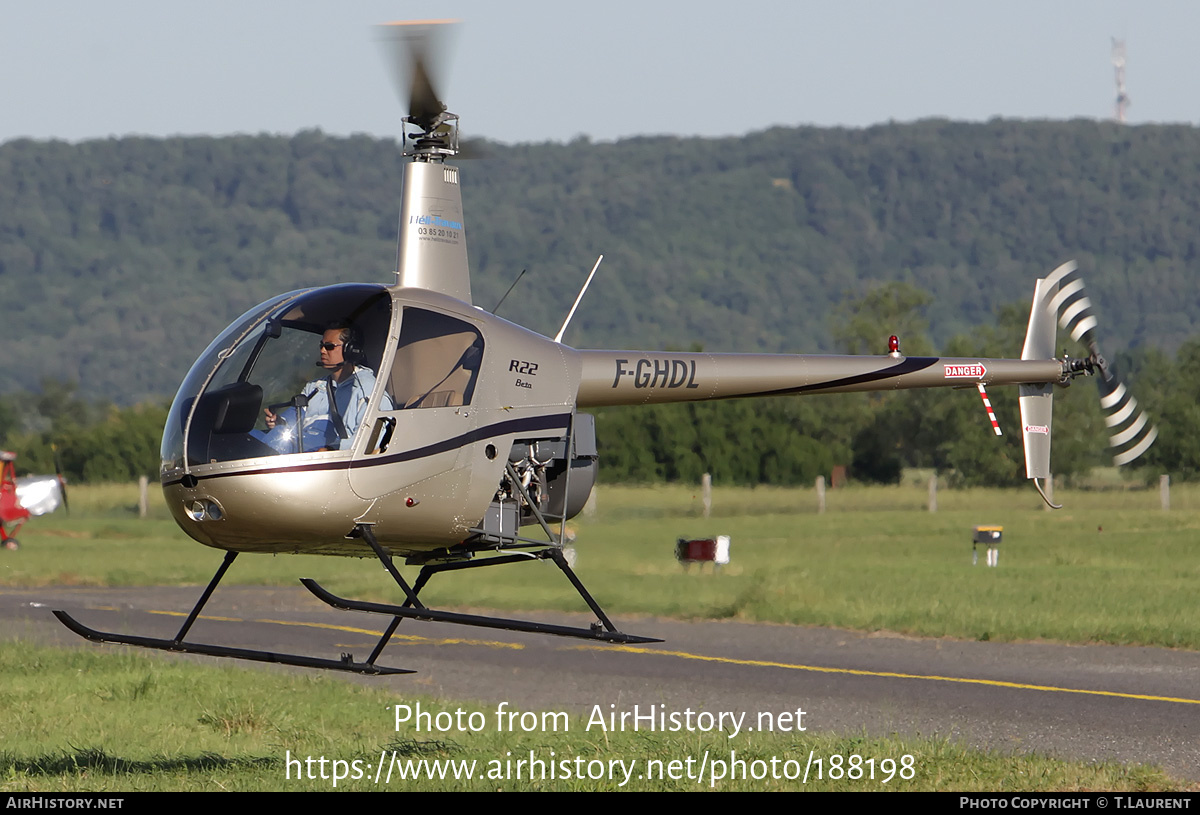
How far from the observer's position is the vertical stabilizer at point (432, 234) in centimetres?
1114

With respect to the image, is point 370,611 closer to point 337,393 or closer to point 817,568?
point 337,393

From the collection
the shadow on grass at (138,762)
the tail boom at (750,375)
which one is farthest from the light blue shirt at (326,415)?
the shadow on grass at (138,762)

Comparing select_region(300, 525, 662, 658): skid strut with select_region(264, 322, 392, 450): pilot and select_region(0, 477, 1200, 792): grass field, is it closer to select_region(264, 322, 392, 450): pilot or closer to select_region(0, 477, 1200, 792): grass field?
select_region(264, 322, 392, 450): pilot

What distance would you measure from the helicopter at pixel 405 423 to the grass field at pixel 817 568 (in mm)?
12928

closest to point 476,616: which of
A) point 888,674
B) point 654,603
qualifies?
point 888,674

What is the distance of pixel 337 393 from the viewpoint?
375 inches

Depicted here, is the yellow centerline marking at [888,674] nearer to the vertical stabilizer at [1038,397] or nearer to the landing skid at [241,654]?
the vertical stabilizer at [1038,397]

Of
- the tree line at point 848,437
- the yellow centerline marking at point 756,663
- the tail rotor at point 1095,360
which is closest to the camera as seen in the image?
the tail rotor at point 1095,360

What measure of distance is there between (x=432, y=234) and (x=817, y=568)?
19164 millimetres

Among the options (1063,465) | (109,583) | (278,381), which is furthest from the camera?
(1063,465)

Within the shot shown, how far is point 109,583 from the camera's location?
1242 inches

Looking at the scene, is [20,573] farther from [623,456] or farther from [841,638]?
[623,456]
